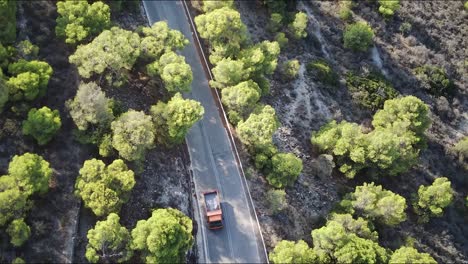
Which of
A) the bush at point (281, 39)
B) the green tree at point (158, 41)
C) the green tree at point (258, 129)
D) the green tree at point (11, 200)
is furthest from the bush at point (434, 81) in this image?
the green tree at point (11, 200)

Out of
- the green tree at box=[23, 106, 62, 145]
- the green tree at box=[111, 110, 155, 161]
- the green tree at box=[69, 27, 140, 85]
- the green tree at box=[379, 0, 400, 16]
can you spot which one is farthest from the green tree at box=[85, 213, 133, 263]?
the green tree at box=[379, 0, 400, 16]

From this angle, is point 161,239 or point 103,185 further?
point 103,185

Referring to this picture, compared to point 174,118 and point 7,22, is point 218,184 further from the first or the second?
point 7,22

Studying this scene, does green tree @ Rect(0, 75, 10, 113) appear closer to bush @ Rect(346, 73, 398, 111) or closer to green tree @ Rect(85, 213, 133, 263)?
green tree @ Rect(85, 213, 133, 263)

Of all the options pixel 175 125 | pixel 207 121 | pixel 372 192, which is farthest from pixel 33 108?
pixel 372 192

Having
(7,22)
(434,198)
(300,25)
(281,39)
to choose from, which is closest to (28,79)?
(7,22)
